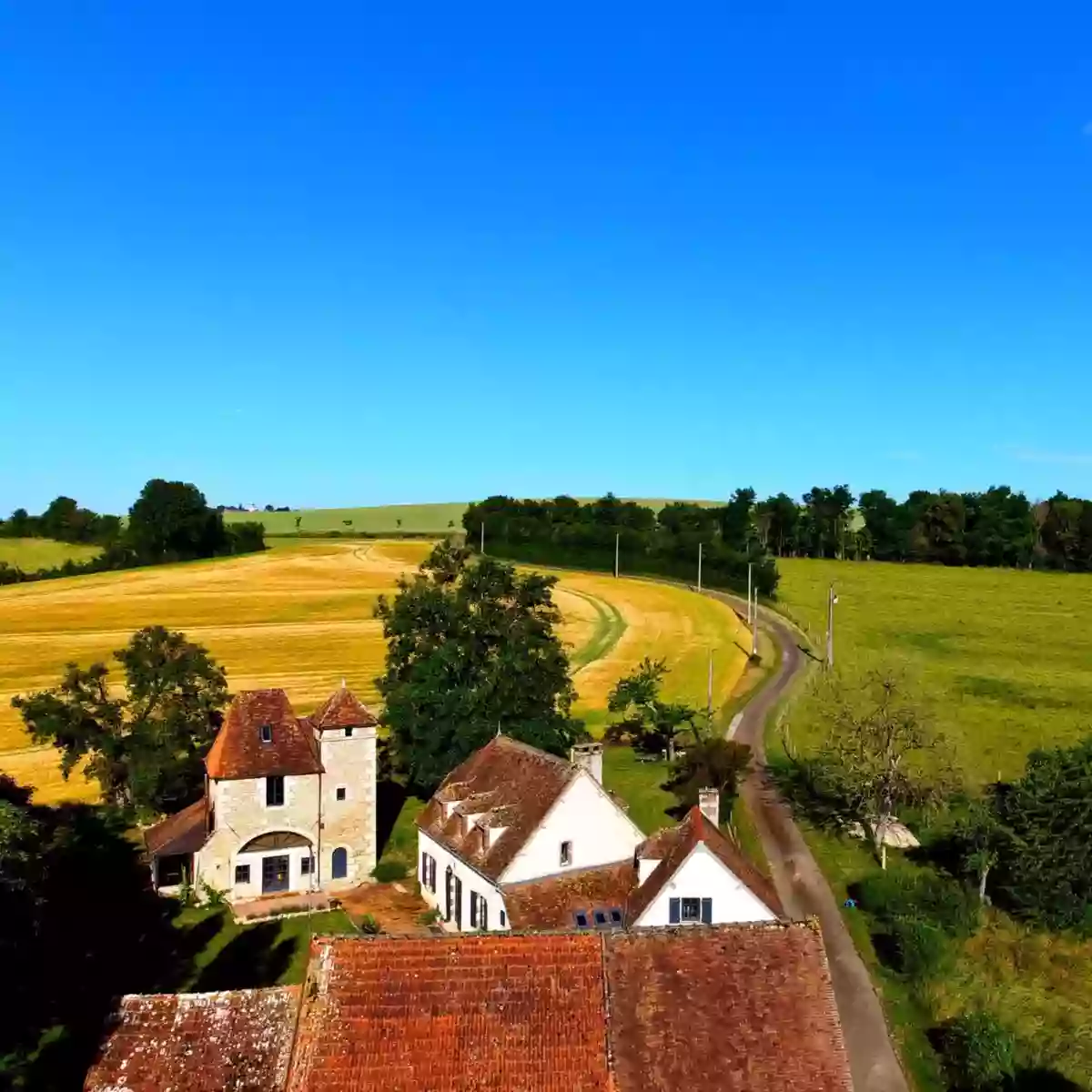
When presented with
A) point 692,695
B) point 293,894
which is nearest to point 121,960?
point 293,894

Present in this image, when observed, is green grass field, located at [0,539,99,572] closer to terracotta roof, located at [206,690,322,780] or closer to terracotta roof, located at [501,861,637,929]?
terracotta roof, located at [206,690,322,780]

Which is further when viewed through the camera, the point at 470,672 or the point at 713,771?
the point at 470,672

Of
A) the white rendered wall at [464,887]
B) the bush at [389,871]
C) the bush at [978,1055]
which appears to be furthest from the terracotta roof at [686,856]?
the bush at [389,871]

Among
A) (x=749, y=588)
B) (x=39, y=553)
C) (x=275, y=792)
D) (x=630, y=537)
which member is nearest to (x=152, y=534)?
(x=39, y=553)

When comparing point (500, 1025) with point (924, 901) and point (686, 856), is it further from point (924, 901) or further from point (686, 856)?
point (924, 901)

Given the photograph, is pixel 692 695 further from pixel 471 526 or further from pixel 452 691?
pixel 471 526

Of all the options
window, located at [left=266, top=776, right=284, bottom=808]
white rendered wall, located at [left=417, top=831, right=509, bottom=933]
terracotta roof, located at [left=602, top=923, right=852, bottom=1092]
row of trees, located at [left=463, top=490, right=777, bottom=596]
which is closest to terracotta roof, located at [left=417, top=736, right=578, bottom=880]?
white rendered wall, located at [left=417, top=831, right=509, bottom=933]
